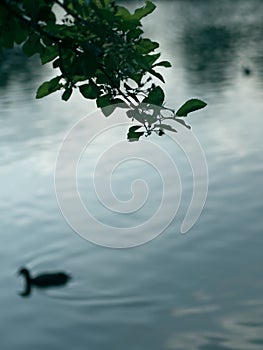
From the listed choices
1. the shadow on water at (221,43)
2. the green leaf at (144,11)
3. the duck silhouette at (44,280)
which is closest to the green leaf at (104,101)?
the green leaf at (144,11)

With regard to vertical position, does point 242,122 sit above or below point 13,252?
above

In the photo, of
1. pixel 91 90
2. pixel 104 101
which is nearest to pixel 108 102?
pixel 104 101

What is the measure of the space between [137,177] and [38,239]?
22.9 feet

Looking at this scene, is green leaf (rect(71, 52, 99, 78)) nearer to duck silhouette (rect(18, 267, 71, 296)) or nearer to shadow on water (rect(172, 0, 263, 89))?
duck silhouette (rect(18, 267, 71, 296))

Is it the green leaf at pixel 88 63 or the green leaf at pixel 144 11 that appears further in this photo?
the green leaf at pixel 144 11

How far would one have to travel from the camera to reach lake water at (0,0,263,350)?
20.4 m

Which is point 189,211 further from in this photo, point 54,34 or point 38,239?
point 54,34

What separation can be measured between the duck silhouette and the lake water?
240 millimetres

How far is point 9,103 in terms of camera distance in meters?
53.0

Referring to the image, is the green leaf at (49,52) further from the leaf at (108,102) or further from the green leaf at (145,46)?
the green leaf at (145,46)

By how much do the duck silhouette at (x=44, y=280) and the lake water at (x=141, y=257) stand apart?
0.79ft

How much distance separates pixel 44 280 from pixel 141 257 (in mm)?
2859

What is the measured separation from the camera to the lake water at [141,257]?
2038 cm

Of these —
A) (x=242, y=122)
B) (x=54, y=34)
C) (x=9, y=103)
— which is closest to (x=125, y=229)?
(x=242, y=122)
